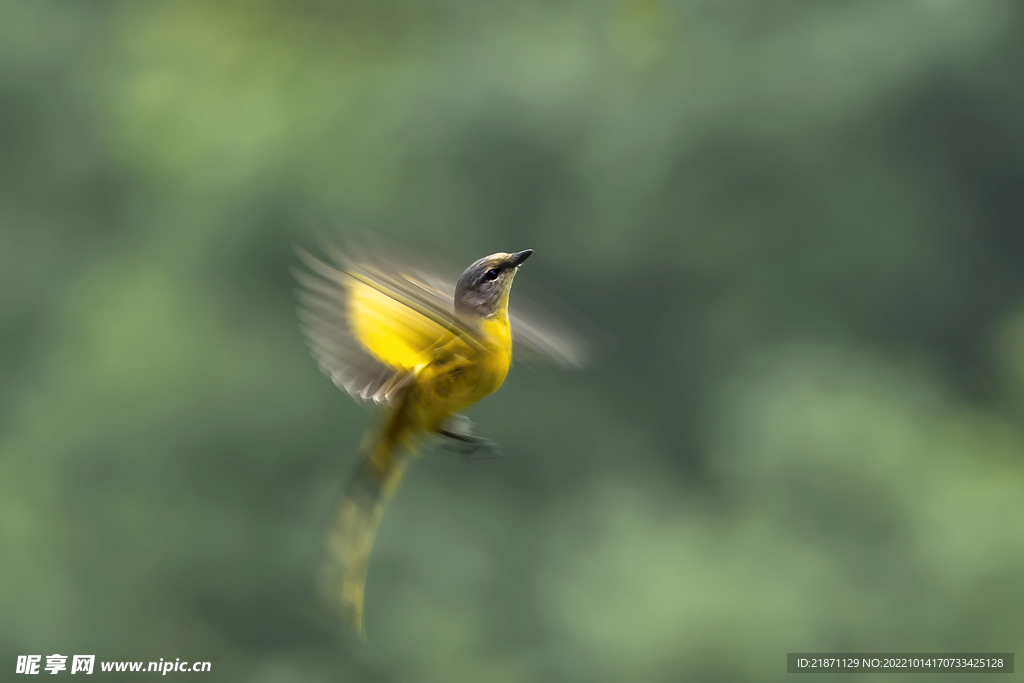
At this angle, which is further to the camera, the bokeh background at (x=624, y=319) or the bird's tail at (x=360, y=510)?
the bokeh background at (x=624, y=319)

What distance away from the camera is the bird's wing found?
0.50 metres

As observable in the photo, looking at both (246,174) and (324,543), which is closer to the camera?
(324,543)

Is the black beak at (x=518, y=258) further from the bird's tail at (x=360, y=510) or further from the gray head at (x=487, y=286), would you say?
the bird's tail at (x=360, y=510)

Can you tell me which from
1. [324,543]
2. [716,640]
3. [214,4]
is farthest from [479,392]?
[214,4]

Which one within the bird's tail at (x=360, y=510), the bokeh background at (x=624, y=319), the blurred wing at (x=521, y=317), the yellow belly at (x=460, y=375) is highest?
the bokeh background at (x=624, y=319)

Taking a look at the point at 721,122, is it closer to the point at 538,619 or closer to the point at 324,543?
the point at 538,619

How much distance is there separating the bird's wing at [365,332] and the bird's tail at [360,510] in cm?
3

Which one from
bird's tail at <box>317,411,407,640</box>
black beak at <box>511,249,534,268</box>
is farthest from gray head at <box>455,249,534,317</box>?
bird's tail at <box>317,411,407,640</box>

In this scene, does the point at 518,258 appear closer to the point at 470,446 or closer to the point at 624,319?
the point at 470,446

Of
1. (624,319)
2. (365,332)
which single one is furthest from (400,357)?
(624,319)

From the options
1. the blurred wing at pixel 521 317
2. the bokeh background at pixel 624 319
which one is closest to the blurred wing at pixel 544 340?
the blurred wing at pixel 521 317

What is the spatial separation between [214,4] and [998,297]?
310cm

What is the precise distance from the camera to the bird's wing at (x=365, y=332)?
503mm

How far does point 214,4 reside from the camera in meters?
3.15
